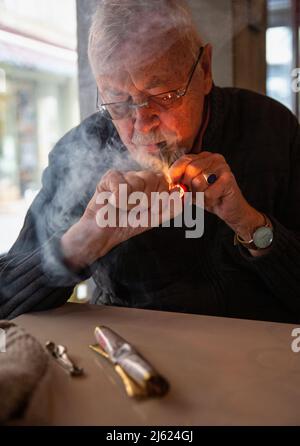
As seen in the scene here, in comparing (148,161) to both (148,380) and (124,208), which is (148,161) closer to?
(124,208)

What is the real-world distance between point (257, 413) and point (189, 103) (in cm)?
79

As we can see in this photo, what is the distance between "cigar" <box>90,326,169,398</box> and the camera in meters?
0.73

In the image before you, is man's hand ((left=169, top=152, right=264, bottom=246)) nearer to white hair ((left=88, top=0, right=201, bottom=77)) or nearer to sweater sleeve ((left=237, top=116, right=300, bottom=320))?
sweater sleeve ((left=237, top=116, right=300, bottom=320))

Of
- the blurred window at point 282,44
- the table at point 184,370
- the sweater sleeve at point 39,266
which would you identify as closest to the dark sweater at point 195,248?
the sweater sleeve at point 39,266

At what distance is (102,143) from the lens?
4.37ft

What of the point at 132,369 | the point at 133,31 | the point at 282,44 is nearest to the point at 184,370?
the point at 132,369

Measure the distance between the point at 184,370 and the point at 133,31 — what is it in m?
0.76

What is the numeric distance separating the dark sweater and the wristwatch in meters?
0.03

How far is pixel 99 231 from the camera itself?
3.86ft

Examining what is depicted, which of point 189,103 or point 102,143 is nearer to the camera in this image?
point 189,103

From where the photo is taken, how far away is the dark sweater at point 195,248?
118 cm
